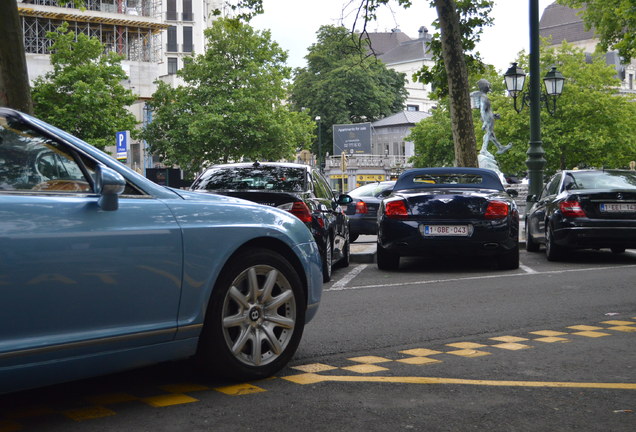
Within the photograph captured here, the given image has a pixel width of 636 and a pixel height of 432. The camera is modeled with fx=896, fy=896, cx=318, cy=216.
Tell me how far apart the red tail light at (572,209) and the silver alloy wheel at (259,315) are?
28.5 feet

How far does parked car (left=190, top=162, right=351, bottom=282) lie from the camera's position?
32.1 feet

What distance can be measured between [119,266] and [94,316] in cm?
25

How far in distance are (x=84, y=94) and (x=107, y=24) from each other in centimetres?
2412

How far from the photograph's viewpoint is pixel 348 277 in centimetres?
1174

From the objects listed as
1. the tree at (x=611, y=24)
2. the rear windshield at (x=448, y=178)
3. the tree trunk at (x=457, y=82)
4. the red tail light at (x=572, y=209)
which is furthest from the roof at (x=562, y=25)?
the rear windshield at (x=448, y=178)

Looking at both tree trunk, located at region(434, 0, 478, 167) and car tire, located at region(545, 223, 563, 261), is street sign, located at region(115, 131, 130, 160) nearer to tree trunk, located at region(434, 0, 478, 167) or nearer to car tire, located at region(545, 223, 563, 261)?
tree trunk, located at region(434, 0, 478, 167)

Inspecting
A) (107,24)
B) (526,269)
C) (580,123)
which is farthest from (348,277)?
(107,24)

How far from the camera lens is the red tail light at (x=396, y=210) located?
11.7 m

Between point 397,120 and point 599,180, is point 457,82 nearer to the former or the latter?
point 599,180

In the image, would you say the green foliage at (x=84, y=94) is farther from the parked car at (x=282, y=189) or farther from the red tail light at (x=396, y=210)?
the parked car at (x=282, y=189)

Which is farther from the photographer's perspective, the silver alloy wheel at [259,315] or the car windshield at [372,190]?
the car windshield at [372,190]

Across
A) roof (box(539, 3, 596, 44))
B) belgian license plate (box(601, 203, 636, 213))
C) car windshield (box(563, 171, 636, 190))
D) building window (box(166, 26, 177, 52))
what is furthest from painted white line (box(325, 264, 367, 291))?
roof (box(539, 3, 596, 44))

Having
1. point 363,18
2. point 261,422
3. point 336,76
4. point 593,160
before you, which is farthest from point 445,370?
point 336,76

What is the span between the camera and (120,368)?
14.1ft
